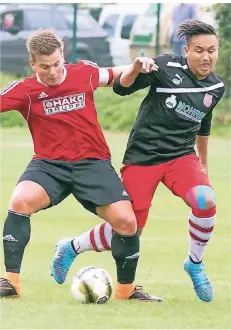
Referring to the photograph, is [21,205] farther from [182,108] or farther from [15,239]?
[182,108]

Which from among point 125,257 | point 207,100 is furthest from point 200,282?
point 207,100

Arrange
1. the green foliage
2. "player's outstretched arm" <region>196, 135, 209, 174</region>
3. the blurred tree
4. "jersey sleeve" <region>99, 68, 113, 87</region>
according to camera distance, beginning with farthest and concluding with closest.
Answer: the blurred tree < the green foliage < "player's outstretched arm" <region>196, 135, 209, 174</region> < "jersey sleeve" <region>99, 68, 113, 87</region>

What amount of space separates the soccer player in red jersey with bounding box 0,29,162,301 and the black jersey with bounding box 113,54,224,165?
30 cm

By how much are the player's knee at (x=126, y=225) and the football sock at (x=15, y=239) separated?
613 millimetres

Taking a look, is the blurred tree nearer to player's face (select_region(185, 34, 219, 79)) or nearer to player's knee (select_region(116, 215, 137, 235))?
player's face (select_region(185, 34, 219, 79))

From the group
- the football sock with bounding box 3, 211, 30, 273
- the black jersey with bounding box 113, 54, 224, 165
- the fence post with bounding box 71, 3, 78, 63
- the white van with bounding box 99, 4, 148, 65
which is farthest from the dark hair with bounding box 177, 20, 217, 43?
the white van with bounding box 99, 4, 148, 65

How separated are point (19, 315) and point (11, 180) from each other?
847 centimetres

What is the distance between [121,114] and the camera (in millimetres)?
23641

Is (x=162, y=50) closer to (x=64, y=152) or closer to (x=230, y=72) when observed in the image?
(x=230, y=72)

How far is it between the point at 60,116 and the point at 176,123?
0.81 m

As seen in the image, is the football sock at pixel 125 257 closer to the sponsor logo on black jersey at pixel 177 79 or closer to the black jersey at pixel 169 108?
the black jersey at pixel 169 108

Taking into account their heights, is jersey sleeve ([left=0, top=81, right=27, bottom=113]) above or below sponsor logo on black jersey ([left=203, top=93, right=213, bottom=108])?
above

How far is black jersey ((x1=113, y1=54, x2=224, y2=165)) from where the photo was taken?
7.83 metres

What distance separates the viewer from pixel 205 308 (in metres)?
7.25
